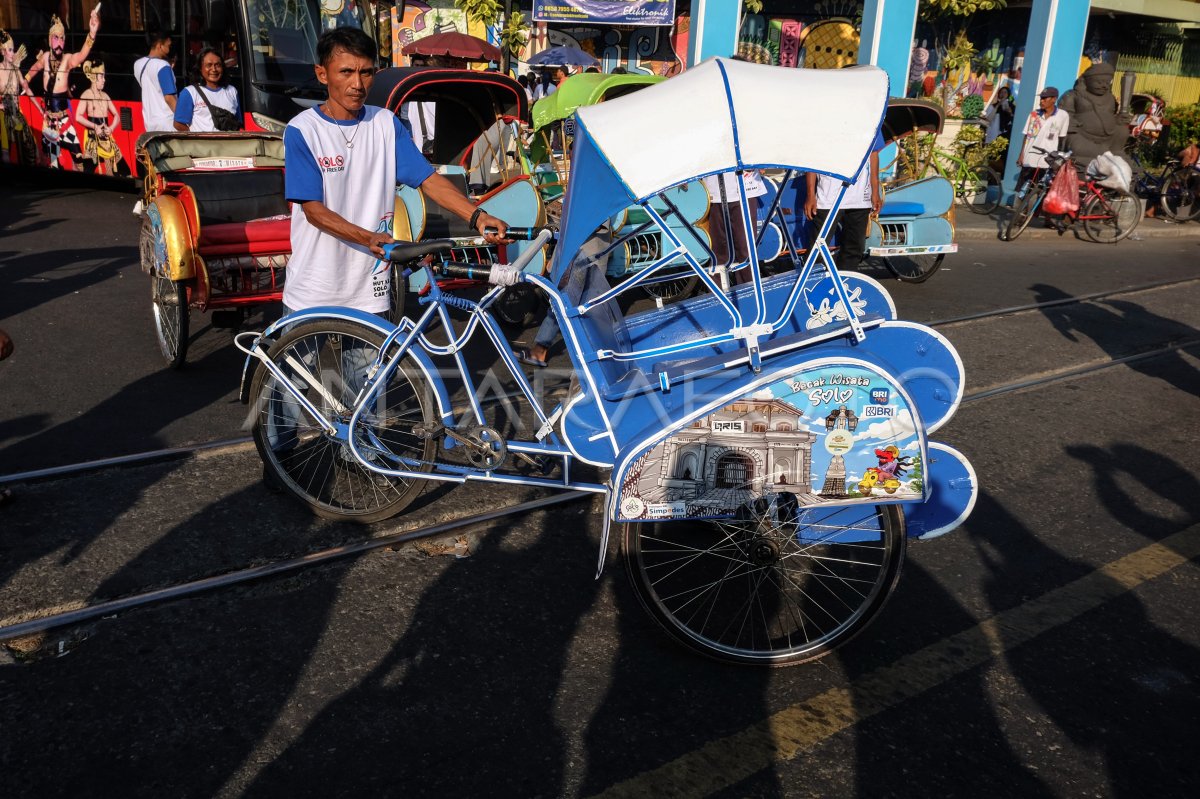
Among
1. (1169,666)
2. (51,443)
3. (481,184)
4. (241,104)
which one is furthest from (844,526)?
(241,104)

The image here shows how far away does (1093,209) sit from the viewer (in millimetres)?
13242

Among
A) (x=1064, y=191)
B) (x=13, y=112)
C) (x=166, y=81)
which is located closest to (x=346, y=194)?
(x=166, y=81)

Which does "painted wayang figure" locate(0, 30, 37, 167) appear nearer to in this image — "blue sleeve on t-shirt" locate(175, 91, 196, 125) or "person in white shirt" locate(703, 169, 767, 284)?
"blue sleeve on t-shirt" locate(175, 91, 196, 125)

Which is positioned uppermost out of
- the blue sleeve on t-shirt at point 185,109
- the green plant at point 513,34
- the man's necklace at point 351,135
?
the green plant at point 513,34

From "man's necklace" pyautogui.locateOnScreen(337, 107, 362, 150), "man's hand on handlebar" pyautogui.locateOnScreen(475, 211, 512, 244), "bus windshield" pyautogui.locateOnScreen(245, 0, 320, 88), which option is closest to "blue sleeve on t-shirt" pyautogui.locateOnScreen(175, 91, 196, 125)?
"bus windshield" pyautogui.locateOnScreen(245, 0, 320, 88)

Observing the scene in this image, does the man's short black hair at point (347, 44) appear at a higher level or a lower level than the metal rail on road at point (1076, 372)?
higher

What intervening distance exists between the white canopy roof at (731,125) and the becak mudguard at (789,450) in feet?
2.26

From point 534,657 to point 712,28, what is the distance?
1479cm

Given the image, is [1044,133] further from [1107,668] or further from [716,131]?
[716,131]

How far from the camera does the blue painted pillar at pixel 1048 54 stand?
15.9 meters

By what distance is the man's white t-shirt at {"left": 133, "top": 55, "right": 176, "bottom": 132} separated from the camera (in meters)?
10.1

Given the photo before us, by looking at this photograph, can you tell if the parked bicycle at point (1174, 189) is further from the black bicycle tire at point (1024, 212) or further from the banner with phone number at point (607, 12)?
the banner with phone number at point (607, 12)

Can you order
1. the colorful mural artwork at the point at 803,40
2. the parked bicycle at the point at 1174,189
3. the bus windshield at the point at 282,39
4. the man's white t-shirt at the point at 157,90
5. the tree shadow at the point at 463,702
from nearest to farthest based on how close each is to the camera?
1. the tree shadow at the point at 463,702
2. the man's white t-shirt at the point at 157,90
3. the bus windshield at the point at 282,39
4. the parked bicycle at the point at 1174,189
5. the colorful mural artwork at the point at 803,40

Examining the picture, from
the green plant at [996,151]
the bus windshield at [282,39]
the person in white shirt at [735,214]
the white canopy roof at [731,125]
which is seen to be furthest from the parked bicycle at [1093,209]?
the white canopy roof at [731,125]
